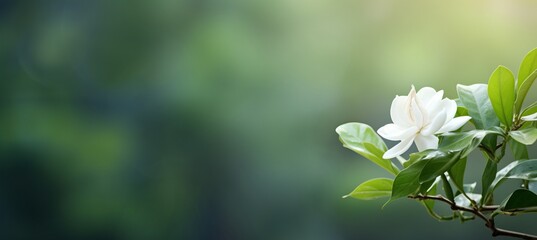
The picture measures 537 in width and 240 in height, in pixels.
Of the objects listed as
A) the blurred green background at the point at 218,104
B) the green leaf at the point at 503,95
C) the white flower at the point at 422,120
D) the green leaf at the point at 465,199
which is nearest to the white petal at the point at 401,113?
the white flower at the point at 422,120

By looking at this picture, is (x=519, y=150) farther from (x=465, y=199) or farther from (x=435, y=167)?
(x=435, y=167)

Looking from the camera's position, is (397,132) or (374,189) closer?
(397,132)

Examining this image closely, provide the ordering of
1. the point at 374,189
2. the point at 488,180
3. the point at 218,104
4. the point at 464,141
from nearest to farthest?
the point at 464,141 < the point at 488,180 < the point at 374,189 < the point at 218,104

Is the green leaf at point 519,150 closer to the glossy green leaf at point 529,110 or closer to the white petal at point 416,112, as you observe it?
the glossy green leaf at point 529,110

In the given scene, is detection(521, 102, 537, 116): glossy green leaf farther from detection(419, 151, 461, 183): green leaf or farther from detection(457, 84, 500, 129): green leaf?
detection(419, 151, 461, 183): green leaf

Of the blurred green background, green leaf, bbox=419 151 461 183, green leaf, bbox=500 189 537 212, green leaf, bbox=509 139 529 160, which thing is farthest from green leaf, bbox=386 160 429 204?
the blurred green background

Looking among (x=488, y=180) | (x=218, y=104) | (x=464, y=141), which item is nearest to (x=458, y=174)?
(x=488, y=180)

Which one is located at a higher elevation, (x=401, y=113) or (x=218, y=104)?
(x=401, y=113)
